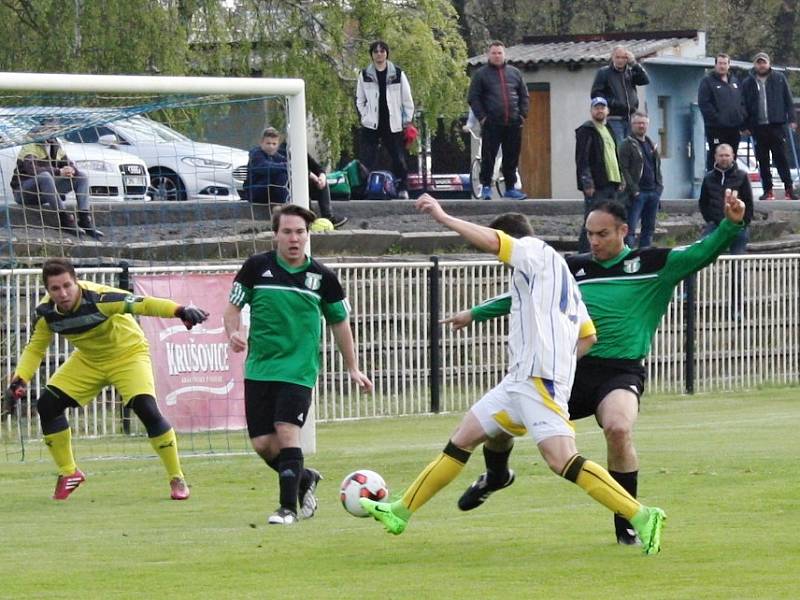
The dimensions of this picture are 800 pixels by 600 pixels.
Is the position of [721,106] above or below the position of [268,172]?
above

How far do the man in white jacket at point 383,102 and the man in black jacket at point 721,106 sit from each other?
4.72 metres

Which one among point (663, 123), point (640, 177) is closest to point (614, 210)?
point (640, 177)

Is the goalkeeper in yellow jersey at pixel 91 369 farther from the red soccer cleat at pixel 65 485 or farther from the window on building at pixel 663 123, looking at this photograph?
the window on building at pixel 663 123

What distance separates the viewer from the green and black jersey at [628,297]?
9773mm

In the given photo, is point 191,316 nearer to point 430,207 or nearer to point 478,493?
point 478,493

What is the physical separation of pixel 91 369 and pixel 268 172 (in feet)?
14.8

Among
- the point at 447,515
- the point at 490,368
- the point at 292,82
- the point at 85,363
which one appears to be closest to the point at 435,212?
the point at 447,515

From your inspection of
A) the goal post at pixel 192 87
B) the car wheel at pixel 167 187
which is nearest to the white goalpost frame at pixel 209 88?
the goal post at pixel 192 87

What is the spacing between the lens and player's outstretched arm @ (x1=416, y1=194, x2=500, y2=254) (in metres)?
8.48

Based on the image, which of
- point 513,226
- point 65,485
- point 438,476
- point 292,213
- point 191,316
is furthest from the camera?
point 65,485

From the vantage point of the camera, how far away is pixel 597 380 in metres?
9.73

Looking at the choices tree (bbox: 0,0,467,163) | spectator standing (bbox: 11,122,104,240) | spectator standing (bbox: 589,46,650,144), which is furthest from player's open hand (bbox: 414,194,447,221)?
tree (bbox: 0,0,467,163)

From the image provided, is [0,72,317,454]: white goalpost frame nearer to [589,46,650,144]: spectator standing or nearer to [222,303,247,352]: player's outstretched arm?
[222,303,247,352]: player's outstretched arm

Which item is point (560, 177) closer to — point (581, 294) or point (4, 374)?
point (4, 374)
